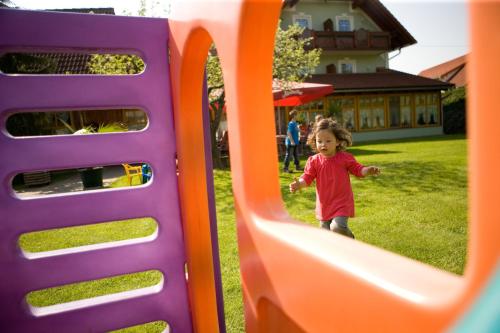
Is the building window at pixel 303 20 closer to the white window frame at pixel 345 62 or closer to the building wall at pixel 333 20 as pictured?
the building wall at pixel 333 20

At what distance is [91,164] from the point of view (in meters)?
1.54

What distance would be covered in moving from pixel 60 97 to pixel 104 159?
0.30m

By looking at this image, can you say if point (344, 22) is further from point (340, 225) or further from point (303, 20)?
point (340, 225)

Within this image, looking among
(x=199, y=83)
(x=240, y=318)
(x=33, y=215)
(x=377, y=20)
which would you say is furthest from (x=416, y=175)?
(x=377, y=20)

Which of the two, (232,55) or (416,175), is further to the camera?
(416,175)

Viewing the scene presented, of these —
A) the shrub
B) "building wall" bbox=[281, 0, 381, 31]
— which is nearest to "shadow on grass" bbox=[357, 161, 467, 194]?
the shrub

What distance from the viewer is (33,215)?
147 centimetres

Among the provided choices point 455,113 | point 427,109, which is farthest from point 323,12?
point 455,113

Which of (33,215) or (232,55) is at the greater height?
(232,55)

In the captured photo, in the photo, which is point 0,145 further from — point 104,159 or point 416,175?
point 416,175

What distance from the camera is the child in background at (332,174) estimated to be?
2.69 metres

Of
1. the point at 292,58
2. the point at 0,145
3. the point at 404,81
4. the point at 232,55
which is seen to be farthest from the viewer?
the point at 404,81

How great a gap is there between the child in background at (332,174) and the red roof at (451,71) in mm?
32442

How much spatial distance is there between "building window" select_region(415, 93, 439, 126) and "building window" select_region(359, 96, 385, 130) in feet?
7.78
